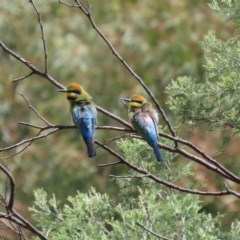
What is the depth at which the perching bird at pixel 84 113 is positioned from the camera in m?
3.85

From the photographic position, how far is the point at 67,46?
923 cm

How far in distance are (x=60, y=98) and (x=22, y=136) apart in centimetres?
59

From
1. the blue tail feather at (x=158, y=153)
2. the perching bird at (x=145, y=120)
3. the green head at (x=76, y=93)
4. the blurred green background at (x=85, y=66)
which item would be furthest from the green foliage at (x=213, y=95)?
the blurred green background at (x=85, y=66)

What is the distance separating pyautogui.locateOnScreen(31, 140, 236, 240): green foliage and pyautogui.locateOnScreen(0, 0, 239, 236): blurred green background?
171 inches

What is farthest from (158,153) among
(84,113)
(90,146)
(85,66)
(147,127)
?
(85,66)

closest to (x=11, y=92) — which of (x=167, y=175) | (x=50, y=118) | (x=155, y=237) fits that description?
(x=50, y=118)

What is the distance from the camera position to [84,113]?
3963mm

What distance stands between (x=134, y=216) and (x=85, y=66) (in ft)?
18.3

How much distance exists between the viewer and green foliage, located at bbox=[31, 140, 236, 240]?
3.51 m

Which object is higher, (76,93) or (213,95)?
(76,93)

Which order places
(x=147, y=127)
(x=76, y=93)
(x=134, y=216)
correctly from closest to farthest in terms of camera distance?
1. (x=134, y=216)
2. (x=147, y=127)
3. (x=76, y=93)

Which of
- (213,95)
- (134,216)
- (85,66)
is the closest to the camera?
(134,216)

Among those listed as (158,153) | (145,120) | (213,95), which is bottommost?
(158,153)

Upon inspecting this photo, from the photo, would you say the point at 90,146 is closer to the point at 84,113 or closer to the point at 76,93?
the point at 84,113
